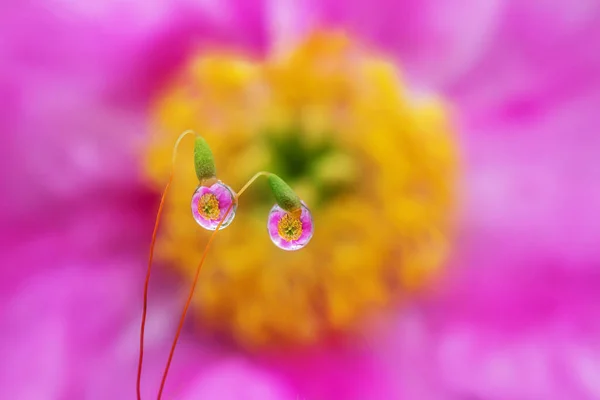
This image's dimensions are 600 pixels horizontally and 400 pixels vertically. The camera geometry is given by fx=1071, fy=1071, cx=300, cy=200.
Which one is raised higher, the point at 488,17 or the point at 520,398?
the point at 488,17

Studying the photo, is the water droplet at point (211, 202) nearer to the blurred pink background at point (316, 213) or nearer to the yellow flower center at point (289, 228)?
the yellow flower center at point (289, 228)

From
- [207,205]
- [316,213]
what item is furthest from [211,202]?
[316,213]

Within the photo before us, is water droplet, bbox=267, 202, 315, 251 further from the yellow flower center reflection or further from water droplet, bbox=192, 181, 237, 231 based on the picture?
the yellow flower center reflection

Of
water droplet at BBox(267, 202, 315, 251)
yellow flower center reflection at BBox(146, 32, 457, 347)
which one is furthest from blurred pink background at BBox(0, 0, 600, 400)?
water droplet at BBox(267, 202, 315, 251)

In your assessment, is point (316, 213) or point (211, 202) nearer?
point (211, 202)

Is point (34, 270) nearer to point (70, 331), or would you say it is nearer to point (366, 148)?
point (70, 331)

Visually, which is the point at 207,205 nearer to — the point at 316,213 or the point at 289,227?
the point at 289,227

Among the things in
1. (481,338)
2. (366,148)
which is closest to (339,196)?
(366,148)
